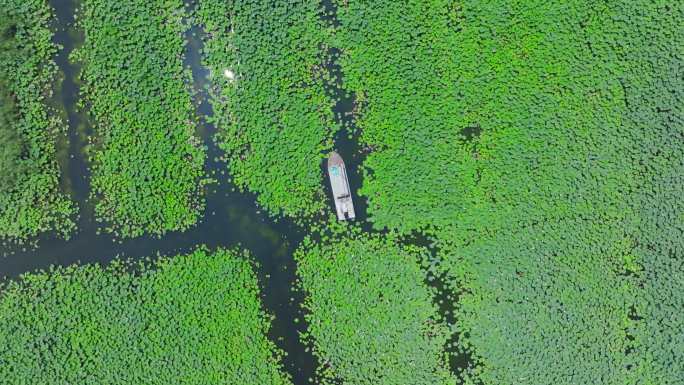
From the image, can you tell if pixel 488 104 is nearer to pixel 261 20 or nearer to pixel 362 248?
pixel 362 248

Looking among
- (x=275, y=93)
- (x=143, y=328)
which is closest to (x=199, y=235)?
(x=143, y=328)

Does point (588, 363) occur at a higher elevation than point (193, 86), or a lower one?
lower

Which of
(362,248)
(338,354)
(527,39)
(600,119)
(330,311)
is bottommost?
(338,354)

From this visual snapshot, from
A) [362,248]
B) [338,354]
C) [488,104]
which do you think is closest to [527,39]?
[488,104]

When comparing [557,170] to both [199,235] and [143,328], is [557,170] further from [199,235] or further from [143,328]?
[143,328]

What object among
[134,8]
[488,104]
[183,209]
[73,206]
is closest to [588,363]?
[488,104]

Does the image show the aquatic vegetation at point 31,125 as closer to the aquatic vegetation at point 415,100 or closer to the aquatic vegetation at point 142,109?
the aquatic vegetation at point 142,109

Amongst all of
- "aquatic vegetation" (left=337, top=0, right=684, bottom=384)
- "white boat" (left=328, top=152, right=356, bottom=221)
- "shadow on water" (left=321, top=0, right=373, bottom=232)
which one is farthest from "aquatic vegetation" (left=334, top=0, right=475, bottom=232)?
"white boat" (left=328, top=152, right=356, bottom=221)
